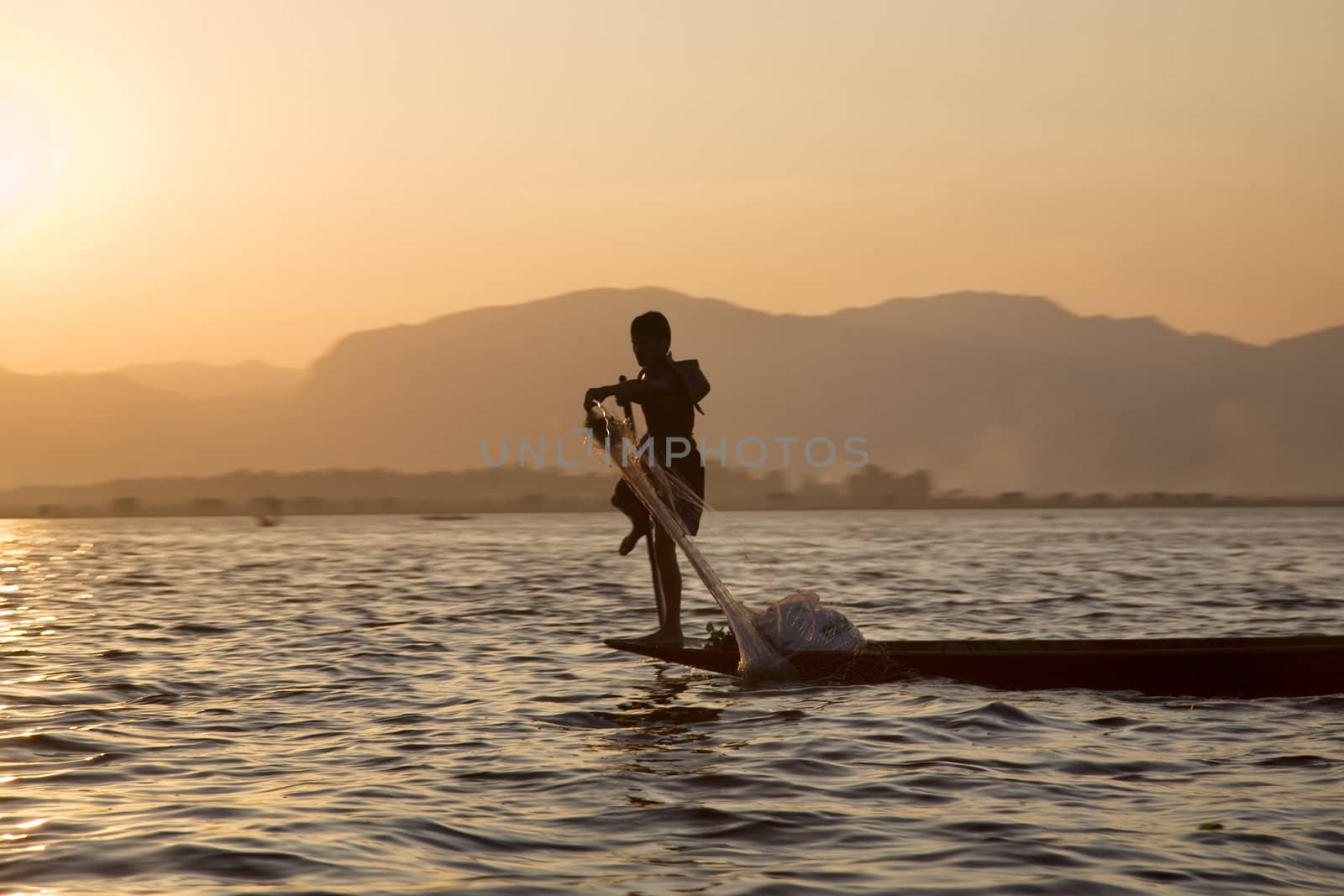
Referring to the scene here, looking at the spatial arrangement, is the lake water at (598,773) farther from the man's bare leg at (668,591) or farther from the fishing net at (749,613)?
the man's bare leg at (668,591)

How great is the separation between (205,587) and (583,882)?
74.8ft

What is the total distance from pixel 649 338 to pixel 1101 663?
4433mm

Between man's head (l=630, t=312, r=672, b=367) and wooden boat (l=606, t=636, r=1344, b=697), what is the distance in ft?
7.93

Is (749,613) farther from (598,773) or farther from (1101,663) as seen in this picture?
(598,773)

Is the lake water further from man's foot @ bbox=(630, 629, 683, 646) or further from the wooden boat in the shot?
man's foot @ bbox=(630, 629, 683, 646)

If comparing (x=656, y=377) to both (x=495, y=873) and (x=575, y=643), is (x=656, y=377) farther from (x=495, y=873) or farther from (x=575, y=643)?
(x=495, y=873)

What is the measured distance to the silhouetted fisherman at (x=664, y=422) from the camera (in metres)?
11.2

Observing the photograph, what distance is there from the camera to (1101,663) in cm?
1091

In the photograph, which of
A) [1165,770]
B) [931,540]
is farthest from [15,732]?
[931,540]

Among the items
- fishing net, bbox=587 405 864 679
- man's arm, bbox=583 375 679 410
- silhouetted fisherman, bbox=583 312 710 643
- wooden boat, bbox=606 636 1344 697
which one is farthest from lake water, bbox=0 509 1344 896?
man's arm, bbox=583 375 679 410

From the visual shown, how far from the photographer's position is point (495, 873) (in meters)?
5.96

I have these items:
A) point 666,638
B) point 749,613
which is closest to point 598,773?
point 749,613

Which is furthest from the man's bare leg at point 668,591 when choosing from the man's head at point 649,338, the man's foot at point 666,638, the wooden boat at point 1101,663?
the man's head at point 649,338

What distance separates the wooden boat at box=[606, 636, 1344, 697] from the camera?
10648 mm
